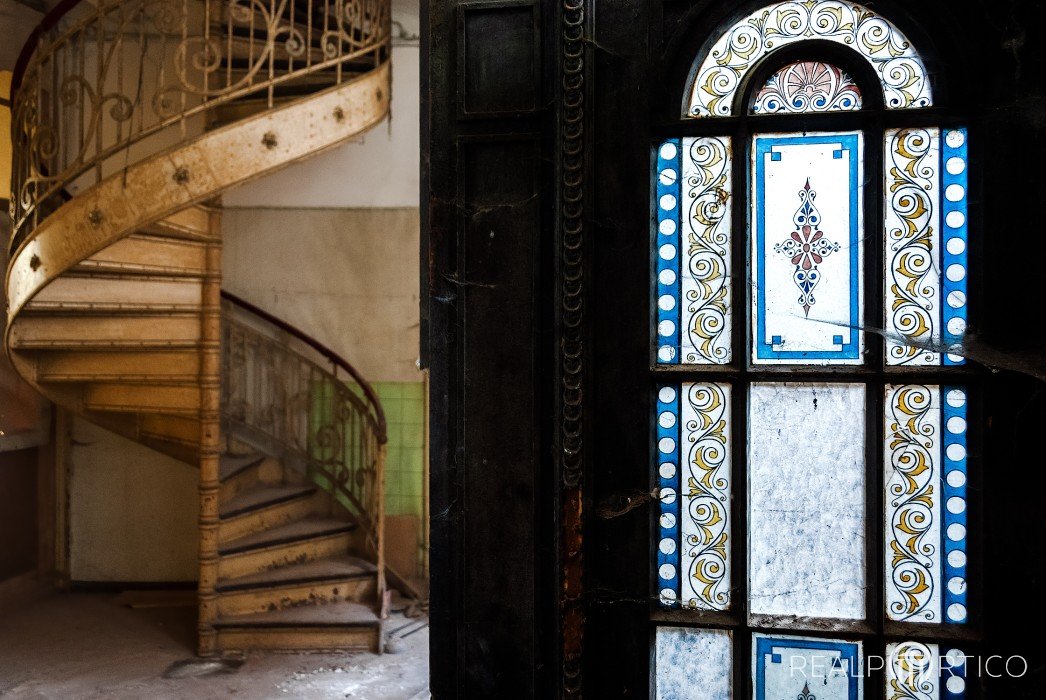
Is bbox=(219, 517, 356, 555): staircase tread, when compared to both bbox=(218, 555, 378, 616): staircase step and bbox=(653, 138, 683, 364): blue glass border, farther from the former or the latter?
bbox=(653, 138, 683, 364): blue glass border

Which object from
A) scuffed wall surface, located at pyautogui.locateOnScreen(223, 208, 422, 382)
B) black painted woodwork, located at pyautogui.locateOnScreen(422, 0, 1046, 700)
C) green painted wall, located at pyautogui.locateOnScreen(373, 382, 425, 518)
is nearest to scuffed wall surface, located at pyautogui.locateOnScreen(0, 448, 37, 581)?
scuffed wall surface, located at pyautogui.locateOnScreen(223, 208, 422, 382)

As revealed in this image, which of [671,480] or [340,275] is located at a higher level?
[340,275]

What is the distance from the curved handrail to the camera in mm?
5454

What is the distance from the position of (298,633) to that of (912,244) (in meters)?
4.56

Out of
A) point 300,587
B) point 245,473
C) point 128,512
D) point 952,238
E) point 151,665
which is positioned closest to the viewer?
point 952,238

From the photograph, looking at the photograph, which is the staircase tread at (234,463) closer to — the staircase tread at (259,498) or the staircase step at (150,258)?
the staircase tread at (259,498)

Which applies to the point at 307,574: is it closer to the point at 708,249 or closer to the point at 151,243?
the point at 151,243

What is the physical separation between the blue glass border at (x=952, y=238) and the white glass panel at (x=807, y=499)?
0.61 ft

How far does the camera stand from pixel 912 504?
5.13 ft

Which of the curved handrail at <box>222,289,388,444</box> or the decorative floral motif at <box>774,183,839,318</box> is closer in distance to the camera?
the decorative floral motif at <box>774,183,839,318</box>

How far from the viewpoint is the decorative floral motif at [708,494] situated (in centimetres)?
163

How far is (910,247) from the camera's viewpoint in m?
1.56

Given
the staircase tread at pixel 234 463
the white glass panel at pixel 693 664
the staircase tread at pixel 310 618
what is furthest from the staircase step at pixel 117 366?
the white glass panel at pixel 693 664

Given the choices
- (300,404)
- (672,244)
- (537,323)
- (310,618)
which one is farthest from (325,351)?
(672,244)
